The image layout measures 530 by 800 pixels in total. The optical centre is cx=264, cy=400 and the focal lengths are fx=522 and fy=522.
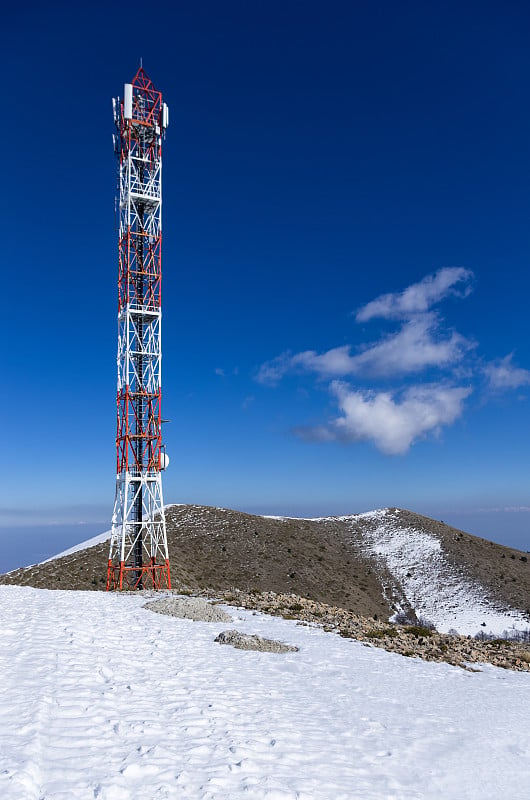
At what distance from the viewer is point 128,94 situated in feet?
119

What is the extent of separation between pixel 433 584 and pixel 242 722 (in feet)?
181

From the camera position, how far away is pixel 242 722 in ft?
31.7

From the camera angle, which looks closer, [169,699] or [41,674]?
[169,699]

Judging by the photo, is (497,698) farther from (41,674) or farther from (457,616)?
(457,616)

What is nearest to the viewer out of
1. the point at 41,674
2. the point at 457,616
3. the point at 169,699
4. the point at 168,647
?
the point at 169,699

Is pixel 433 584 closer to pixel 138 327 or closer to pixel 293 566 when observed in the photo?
pixel 293 566

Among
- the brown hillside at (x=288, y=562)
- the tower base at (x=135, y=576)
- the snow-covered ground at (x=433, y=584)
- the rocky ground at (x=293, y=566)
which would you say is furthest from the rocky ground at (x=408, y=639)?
the snow-covered ground at (x=433, y=584)

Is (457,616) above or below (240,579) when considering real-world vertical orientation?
below

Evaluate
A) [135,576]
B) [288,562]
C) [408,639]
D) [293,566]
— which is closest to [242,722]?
[408,639]

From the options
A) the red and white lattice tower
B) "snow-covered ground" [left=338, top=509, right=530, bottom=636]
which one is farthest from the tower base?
"snow-covered ground" [left=338, top=509, right=530, bottom=636]

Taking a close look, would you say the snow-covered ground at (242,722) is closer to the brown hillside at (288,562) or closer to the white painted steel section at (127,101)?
the brown hillside at (288,562)

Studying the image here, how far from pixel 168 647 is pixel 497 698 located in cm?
883

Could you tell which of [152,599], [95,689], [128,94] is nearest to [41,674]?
[95,689]

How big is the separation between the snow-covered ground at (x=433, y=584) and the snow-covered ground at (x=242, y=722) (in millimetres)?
37138
